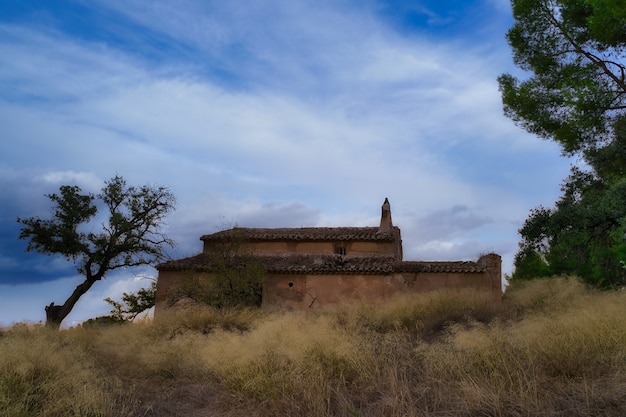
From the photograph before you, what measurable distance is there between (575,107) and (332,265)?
10571mm

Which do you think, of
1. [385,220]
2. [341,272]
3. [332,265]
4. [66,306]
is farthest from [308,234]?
[66,306]

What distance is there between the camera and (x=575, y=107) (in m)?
15.7

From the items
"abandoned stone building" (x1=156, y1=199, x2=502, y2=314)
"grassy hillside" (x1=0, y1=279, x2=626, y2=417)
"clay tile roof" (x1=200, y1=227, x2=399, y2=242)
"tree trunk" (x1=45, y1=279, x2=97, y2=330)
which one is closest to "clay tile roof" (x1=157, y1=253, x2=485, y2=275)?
"abandoned stone building" (x1=156, y1=199, x2=502, y2=314)

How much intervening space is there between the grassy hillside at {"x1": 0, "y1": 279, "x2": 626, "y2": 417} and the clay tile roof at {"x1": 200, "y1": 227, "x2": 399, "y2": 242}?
10.9m

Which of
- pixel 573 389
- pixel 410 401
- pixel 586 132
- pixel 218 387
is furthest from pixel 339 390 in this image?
pixel 586 132

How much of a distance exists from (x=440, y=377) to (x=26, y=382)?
6251mm

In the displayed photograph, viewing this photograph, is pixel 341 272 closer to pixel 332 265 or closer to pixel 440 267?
pixel 332 265

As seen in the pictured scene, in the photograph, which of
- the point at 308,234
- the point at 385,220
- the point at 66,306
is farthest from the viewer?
the point at 385,220

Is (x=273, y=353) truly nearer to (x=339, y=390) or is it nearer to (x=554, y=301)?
(x=339, y=390)

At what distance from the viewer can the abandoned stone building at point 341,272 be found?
18.7m

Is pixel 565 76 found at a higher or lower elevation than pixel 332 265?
higher

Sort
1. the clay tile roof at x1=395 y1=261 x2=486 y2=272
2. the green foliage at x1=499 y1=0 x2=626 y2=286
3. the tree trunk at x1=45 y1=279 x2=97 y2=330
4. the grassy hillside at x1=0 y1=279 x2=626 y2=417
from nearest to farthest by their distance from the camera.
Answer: the grassy hillside at x1=0 y1=279 x2=626 y2=417 < the green foliage at x1=499 y1=0 x2=626 y2=286 < the clay tile roof at x1=395 y1=261 x2=486 y2=272 < the tree trunk at x1=45 y1=279 x2=97 y2=330

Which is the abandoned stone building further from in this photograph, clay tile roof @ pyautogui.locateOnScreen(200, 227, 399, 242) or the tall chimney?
the tall chimney

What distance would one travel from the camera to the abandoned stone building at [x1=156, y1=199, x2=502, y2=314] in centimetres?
1870
